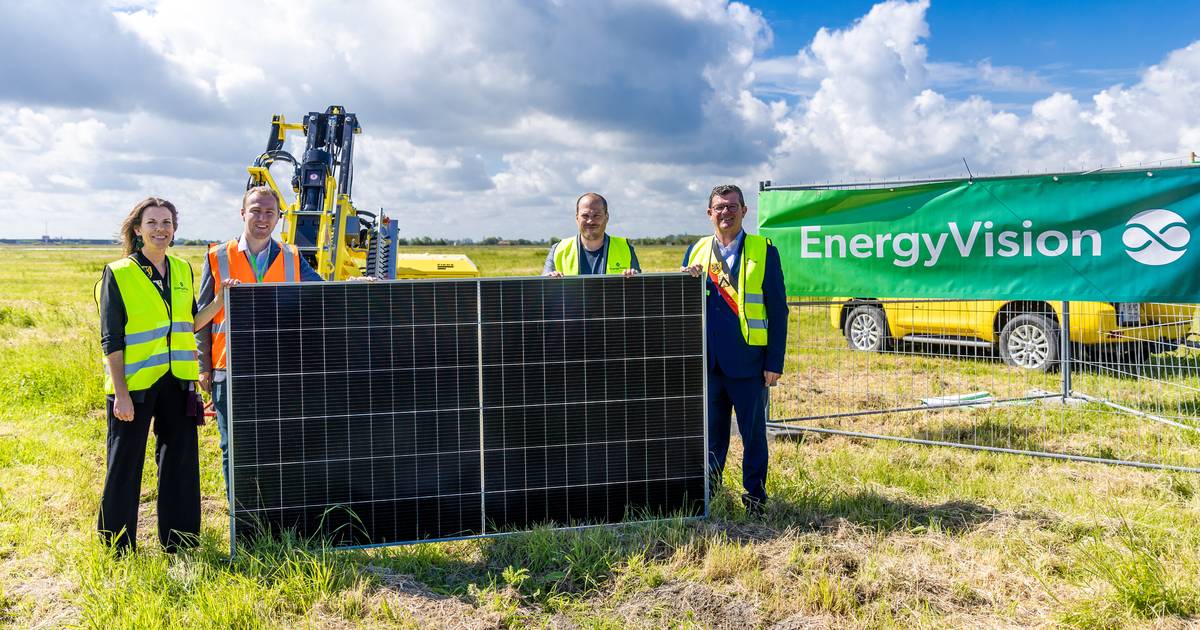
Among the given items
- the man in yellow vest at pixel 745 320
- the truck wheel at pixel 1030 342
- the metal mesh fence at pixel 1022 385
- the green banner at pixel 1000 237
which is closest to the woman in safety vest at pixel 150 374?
the man in yellow vest at pixel 745 320

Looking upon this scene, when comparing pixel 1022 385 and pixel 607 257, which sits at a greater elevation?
pixel 607 257

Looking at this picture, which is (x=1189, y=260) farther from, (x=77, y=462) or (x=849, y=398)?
(x=77, y=462)

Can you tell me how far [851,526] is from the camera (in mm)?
5348

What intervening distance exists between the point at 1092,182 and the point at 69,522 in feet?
28.8

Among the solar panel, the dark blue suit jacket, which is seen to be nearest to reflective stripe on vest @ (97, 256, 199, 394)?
the solar panel

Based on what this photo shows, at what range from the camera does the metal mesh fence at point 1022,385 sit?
26.7 ft

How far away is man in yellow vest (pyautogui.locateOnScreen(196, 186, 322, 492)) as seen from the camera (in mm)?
5211

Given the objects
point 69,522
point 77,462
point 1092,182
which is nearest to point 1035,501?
point 1092,182

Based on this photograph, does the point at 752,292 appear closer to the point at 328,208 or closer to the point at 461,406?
the point at 461,406

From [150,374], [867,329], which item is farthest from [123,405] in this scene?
[867,329]

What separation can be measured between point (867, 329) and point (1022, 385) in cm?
300

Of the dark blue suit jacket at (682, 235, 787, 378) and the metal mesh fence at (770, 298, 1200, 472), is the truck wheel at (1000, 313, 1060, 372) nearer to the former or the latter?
the metal mesh fence at (770, 298, 1200, 472)

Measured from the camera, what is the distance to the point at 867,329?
13.6m

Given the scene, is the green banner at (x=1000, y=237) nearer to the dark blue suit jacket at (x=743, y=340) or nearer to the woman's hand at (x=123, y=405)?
the dark blue suit jacket at (x=743, y=340)
